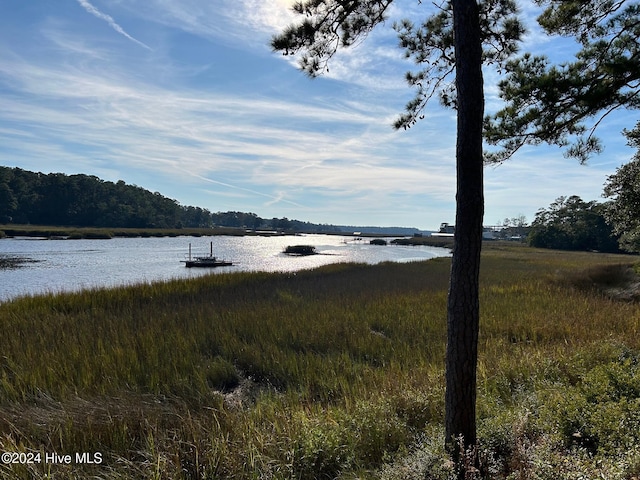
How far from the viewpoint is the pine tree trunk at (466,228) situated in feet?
10.8

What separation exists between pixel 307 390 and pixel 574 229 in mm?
83319

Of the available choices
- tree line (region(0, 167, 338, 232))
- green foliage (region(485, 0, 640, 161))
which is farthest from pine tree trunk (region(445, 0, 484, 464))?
tree line (region(0, 167, 338, 232))

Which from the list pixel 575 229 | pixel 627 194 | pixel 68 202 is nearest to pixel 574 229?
pixel 575 229

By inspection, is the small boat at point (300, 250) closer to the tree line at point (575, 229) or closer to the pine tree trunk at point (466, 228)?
the tree line at point (575, 229)

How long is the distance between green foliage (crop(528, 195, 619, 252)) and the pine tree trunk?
250 ft

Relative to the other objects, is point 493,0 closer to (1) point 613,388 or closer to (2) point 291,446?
(1) point 613,388

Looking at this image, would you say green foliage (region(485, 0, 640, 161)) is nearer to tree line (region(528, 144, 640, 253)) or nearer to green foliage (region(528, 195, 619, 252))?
tree line (region(528, 144, 640, 253))

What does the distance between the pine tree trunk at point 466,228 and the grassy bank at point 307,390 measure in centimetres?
47

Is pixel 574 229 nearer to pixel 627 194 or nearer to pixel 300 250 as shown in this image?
pixel 300 250

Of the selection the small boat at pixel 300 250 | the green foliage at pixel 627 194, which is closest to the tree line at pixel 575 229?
the green foliage at pixel 627 194

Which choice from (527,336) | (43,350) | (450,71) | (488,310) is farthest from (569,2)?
(43,350)

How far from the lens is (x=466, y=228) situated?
3.29 m

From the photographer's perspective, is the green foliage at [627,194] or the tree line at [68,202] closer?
the green foliage at [627,194]

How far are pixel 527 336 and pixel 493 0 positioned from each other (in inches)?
301
